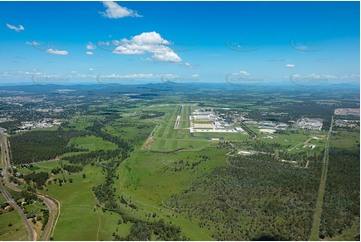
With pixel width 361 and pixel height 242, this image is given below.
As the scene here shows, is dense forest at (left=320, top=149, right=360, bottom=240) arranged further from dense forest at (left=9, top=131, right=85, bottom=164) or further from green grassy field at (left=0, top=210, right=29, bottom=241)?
dense forest at (left=9, top=131, right=85, bottom=164)

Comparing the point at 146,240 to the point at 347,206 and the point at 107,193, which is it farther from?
the point at 347,206

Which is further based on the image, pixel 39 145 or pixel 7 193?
pixel 39 145

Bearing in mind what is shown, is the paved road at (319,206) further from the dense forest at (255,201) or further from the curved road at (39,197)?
the curved road at (39,197)

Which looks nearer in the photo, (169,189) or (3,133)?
(169,189)

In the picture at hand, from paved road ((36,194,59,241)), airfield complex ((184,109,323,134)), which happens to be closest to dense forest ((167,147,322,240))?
paved road ((36,194,59,241))

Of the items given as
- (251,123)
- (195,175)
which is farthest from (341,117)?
(195,175)

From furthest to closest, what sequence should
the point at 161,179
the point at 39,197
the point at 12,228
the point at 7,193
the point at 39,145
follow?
the point at 39,145 → the point at 161,179 → the point at 7,193 → the point at 39,197 → the point at 12,228

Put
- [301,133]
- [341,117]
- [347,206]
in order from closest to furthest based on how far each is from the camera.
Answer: [347,206]
[301,133]
[341,117]

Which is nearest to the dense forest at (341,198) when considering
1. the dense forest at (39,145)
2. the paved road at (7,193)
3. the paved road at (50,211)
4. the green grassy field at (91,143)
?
the paved road at (50,211)

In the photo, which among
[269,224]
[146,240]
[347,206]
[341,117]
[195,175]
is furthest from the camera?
[341,117]

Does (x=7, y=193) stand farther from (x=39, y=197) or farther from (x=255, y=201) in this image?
(x=255, y=201)

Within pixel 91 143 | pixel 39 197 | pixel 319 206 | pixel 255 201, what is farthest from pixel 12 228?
pixel 91 143
